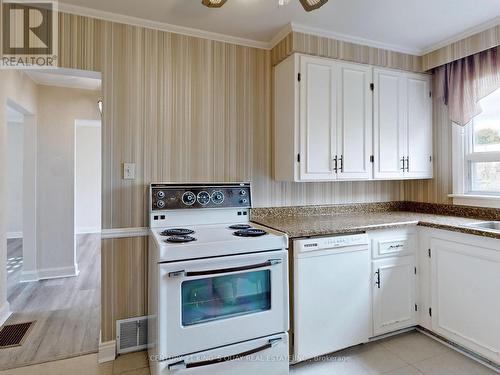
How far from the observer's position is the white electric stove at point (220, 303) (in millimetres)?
1622

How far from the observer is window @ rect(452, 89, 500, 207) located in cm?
251

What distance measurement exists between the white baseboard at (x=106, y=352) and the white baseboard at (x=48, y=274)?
1971mm

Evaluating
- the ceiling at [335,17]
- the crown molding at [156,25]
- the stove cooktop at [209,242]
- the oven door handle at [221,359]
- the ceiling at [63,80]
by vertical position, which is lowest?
the oven door handle at [221,359]

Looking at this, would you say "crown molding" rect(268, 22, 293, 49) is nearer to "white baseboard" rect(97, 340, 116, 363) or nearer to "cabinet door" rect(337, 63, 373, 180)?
"cabinet door" rect(337, 63, 373, 180)

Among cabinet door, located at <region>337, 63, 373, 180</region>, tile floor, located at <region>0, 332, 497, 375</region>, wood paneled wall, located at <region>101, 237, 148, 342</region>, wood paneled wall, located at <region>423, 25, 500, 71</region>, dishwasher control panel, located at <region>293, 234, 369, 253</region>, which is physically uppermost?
wood paneled wall, located at <region>423, 25, 500, 71</region>

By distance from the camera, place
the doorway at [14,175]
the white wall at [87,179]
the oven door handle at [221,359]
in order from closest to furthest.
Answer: the oven door handle at [221,359] < the doorway at [14,175] < the white wall at [87,179]

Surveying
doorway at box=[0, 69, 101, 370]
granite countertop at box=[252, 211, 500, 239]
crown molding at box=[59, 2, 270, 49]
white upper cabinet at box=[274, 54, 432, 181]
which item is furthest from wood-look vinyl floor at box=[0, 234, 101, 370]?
crown molding at box=[59, 2, 270, 49]

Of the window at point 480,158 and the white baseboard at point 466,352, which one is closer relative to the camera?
the white baseboard at point 466,352

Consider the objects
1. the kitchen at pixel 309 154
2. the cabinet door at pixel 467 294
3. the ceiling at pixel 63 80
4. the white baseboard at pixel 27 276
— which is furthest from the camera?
the white baseboard at pixel 27 276

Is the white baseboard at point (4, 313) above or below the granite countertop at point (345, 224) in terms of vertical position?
below

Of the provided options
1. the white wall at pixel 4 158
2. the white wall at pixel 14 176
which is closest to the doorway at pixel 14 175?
the white wall at pixel 14 176

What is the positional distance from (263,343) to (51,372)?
1.37m

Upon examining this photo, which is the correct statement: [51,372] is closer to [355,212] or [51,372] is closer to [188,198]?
[188,198]

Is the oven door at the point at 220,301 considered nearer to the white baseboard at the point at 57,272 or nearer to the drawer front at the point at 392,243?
the drawer front at the point at 392,243
